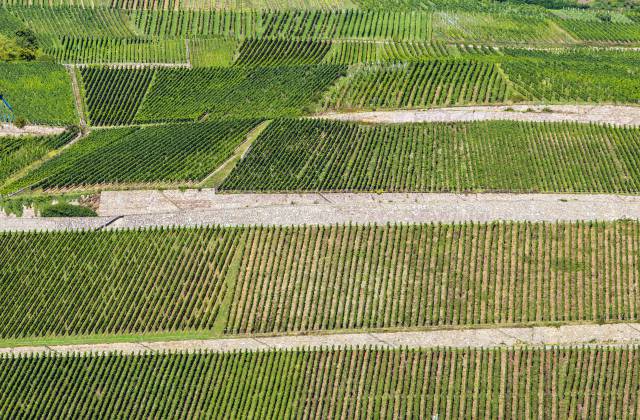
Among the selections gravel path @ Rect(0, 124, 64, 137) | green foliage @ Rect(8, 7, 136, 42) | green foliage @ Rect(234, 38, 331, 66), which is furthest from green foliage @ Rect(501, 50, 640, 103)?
green foliage @ Rect(8, 7, 136, 42)

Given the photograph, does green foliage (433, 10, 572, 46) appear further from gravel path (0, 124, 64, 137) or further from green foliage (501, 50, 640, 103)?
gravel path (0, 124, 64, 137)

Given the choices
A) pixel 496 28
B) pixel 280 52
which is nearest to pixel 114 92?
pixel 280 52

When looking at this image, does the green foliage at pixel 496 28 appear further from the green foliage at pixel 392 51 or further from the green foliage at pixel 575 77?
the green foliage at pixel 575 77

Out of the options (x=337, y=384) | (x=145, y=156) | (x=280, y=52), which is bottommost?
(x=337, y=384)

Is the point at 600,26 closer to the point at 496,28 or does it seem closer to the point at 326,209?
the point at 496,28

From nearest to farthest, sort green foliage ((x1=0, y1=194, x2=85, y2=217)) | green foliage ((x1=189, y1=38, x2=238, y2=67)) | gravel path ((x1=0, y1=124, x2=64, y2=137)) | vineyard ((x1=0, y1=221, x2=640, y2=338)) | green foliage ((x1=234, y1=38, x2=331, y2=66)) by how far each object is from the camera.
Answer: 1. vineyard ((x1=0, y1=221, x2=640, y2=338))
2. green foliage ((x1=0, y1=194, x2=85, y2=217))
3. gravel path ((x1=0, y1=124, x2=64, y2=137))
4. green foliage ((x1=234, y1=38, x2=331, y2=66))
5. green foliage ((x1=189, y1=38, x2=238, y2=67))

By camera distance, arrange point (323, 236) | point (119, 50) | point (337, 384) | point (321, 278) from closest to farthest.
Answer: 1. point (337, 384)
2. point (321, 278)
3. point (323, 236)
4. point (119, 50)

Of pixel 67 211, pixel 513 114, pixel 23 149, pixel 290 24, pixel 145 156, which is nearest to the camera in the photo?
pixel 67 211
